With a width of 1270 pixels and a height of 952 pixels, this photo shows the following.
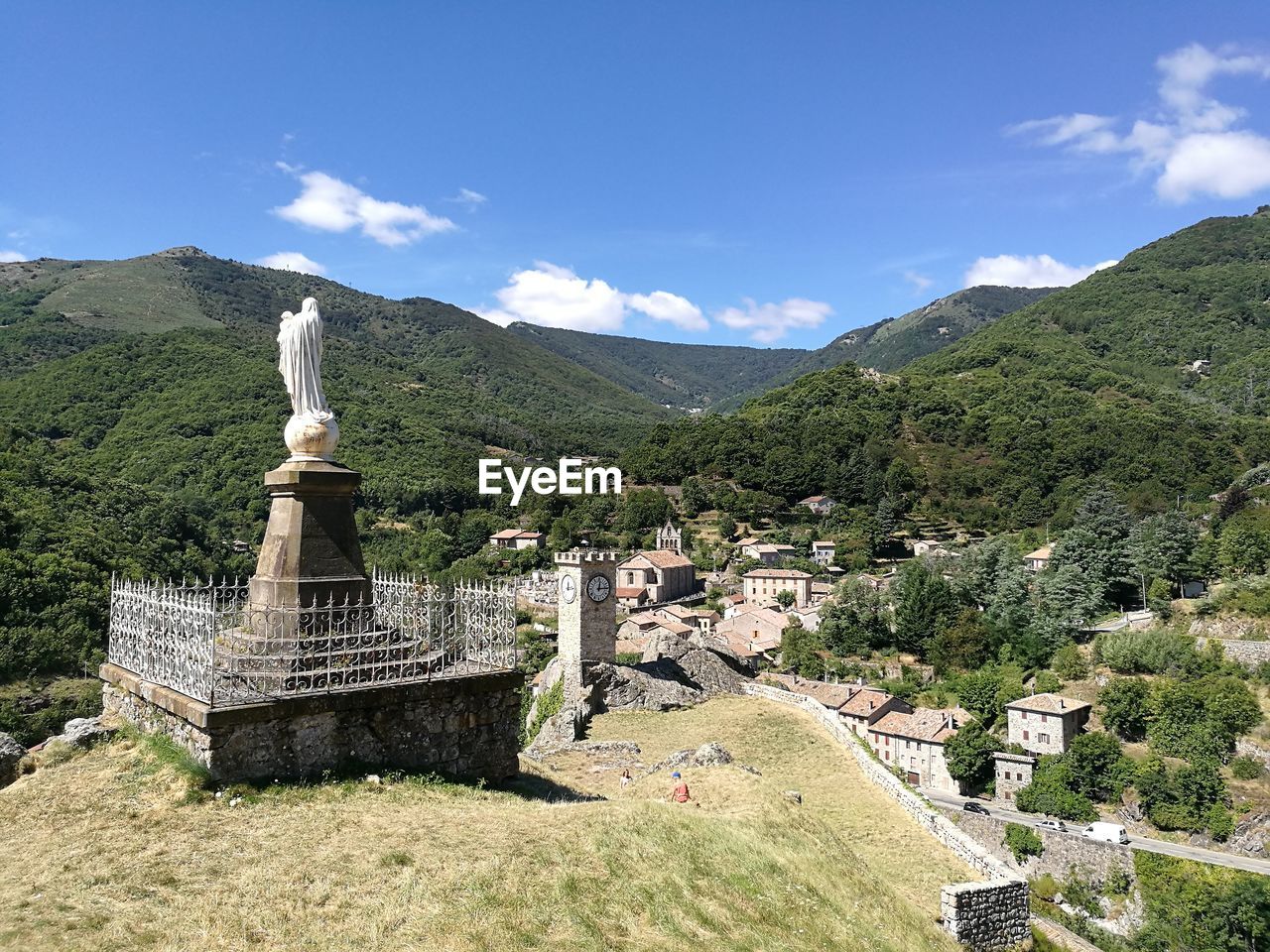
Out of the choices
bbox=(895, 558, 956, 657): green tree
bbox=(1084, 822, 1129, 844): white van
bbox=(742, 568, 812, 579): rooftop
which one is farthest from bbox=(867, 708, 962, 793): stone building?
bbox=(742, 568, 812, 579): rooftop

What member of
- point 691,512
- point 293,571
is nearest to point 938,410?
point 691,512

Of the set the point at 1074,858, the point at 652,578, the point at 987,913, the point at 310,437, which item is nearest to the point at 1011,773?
the point at 1074,858

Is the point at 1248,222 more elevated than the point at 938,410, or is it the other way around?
the point at 1248,222

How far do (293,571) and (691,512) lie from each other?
84.9m

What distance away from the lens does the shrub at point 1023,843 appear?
107ft

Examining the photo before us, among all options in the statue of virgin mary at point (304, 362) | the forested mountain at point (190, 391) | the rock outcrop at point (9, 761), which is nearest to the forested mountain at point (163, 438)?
the forested mountain at point (190, 391)

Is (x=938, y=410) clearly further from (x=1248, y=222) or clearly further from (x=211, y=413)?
(x=1248, y=222)

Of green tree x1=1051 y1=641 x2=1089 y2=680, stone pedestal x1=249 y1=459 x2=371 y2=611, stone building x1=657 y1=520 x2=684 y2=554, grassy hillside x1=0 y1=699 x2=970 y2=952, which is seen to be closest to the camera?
grassy hillside x1=0 y1=699 x2=970 y2=952

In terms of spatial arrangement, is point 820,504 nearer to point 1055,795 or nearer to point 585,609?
point 1055,795

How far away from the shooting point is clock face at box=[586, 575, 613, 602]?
107ft

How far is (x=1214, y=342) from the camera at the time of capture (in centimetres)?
12988

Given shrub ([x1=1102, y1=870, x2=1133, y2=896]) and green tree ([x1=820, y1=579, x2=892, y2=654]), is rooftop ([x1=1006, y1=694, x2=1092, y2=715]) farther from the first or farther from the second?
green tree ([x1=820, y1=579, x2=892, y2=654])

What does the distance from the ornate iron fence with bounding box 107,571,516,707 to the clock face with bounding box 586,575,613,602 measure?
2110 cm

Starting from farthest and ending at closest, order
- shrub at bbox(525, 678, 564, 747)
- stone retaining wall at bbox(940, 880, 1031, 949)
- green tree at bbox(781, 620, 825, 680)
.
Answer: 1. green tree at bbox(781, 620, 825, 680)
2. shrub at bbox(525, 678, 564, 747)
3. stone retaining wall at bbox(940, 880, 1031, 949)
